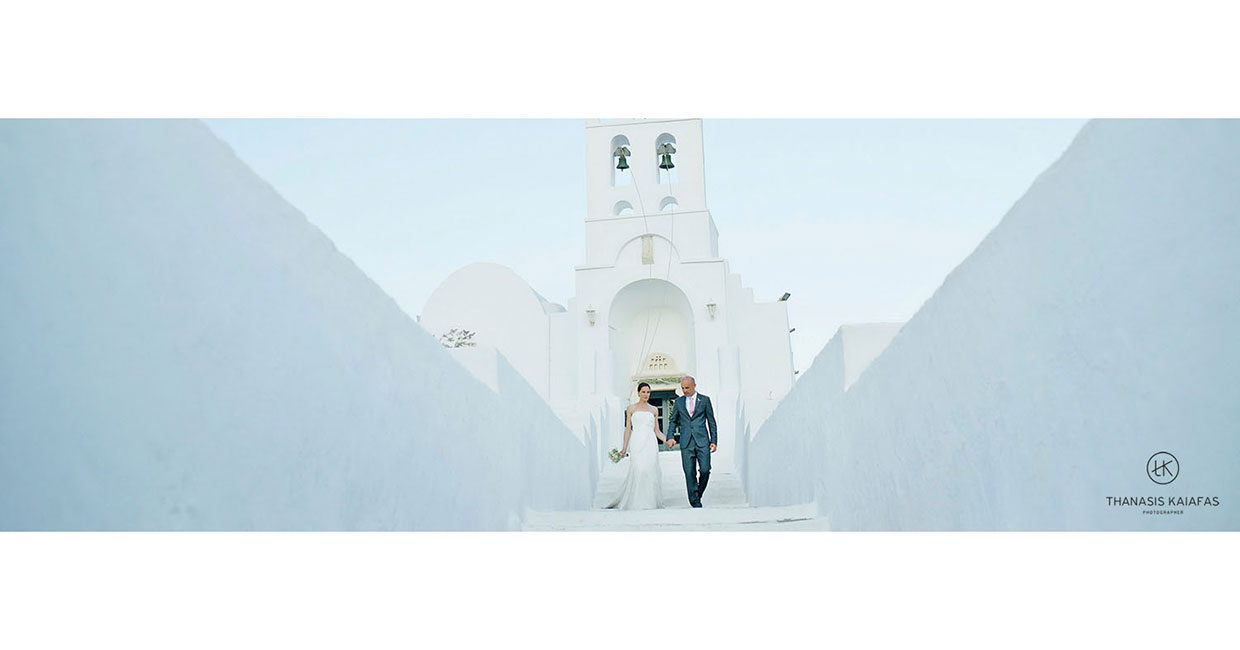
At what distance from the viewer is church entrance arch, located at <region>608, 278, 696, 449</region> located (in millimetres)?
16250

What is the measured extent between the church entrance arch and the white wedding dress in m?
7.59

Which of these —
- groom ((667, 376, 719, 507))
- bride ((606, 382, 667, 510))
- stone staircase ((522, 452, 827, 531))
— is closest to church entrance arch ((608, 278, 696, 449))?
bride ((606, 382, 667, 510))

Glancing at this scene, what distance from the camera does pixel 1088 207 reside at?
304 centimetres

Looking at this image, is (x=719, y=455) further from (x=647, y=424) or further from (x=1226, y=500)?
(x=1226, y=500)

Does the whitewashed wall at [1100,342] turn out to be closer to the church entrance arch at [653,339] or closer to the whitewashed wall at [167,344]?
the whitewashed wall at [167,344]

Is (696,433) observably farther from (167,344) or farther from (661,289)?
(661,289)

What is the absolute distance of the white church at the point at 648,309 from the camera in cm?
1554

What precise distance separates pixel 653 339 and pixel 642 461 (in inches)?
340

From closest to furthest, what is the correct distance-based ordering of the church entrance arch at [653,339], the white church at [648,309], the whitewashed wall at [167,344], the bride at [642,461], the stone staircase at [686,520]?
the whitewashed wall at [167,344]
the stone staircase at [686,520]
the bride at [642,461]
the white church at [648,309]
the church entrance arch at [653,339]

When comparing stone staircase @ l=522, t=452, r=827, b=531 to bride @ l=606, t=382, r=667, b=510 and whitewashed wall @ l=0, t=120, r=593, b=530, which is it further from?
whitewashed wall @ l=0, t=120, r=593, b=530

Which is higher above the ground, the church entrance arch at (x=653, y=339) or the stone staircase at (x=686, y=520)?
the church entrance arch at (x=653, y=339)

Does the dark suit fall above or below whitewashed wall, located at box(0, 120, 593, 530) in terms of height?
above

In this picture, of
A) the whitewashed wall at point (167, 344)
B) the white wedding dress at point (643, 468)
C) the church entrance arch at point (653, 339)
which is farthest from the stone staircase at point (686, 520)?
the church entrance arch at point (653, 339)

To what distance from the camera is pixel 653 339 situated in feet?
55.5
